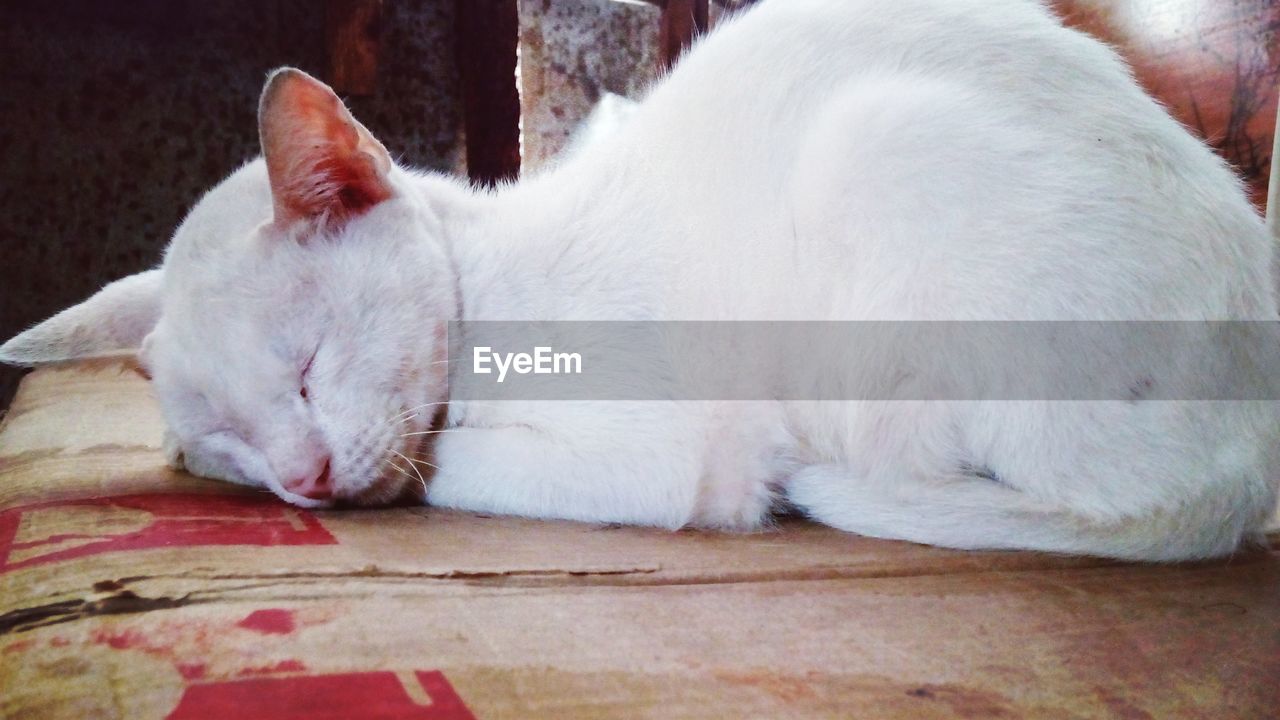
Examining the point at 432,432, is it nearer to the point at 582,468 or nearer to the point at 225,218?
the point at 582,468

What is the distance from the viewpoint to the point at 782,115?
1220 mm

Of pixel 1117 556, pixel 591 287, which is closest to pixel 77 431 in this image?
pixel 591 287

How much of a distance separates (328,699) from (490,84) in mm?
2476

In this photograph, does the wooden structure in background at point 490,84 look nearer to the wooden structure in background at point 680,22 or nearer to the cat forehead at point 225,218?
the wooden structure in background at point 680,22

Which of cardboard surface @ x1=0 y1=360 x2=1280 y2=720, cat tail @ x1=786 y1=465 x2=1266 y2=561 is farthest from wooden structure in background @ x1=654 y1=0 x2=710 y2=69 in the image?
cardboard surface @ x1=0 y1=360 x2=1280 y2=720

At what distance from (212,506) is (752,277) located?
2.40 ft

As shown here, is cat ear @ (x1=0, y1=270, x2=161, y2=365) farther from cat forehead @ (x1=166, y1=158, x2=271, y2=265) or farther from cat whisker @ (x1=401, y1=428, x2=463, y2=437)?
cat whisker @ (x1=401, y1=428, x2=463, y2=437)

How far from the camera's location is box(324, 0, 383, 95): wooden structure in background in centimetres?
258

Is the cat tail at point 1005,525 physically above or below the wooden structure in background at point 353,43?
below

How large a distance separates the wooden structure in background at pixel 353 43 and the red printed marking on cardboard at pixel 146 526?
6.10ft

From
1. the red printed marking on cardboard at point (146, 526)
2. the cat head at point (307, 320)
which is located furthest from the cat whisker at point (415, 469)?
the red printed marking on cardboard at point (146, 526)

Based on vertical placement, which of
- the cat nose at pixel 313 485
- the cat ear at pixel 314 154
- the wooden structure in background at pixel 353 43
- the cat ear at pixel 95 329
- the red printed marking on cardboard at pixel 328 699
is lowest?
the cat nose at pixel 313 485

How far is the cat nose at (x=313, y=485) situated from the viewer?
1.05m

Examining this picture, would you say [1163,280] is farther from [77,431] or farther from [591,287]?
[77,431]
